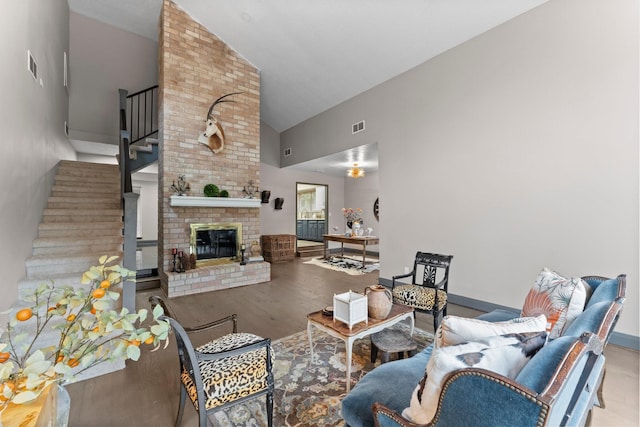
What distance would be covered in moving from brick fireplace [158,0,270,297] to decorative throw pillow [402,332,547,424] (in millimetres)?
4257

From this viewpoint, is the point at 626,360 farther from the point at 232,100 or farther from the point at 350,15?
the point at 232,100

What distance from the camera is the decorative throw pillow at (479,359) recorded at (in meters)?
0.91

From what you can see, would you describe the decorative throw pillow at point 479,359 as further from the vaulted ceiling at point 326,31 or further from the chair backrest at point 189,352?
the vaulted ceiling at point 326,31

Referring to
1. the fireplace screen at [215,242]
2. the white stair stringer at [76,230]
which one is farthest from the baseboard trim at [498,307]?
the white stair stringer at [76,230]

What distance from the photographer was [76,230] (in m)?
3.58

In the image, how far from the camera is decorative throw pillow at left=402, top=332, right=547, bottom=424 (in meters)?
0.91

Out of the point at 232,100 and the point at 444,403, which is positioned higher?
the point at 232,100

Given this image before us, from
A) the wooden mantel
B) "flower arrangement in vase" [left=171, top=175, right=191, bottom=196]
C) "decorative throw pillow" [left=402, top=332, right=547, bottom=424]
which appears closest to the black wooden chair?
"decorative throw pillow" [left=402, top=332, right=547, bottom=424]

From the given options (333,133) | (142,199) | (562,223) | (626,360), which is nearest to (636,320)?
(626,360)

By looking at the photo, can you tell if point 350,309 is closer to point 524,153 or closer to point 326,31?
point 524,153

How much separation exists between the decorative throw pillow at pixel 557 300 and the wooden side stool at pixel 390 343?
0.87m

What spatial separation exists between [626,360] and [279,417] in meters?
3.08

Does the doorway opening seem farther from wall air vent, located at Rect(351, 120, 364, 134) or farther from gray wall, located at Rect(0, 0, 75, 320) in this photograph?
gray wall, located at Rect(0, 0, 75, 320)

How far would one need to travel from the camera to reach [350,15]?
3902mm
